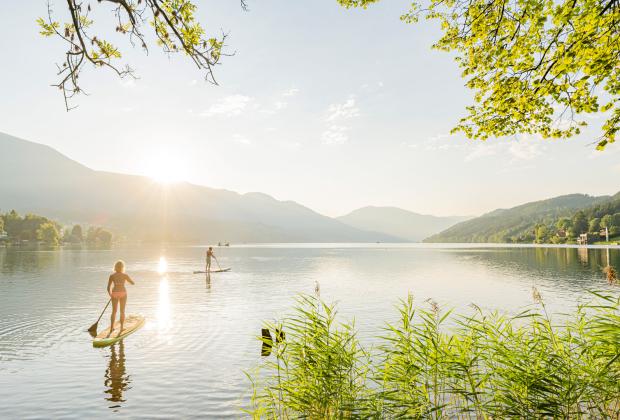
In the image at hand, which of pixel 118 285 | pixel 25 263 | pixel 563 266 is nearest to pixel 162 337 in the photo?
pixel 118 285

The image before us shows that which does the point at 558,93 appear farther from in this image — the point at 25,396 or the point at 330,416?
the point at 25,396

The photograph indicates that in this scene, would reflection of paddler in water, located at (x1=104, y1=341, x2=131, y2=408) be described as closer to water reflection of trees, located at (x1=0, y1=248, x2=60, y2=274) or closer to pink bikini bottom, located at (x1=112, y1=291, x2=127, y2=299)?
pink bikini bottom, located at (x1=112, y1=291, x2=127, y2=299)

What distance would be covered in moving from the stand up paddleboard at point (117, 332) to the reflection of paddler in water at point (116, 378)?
2.74 ft

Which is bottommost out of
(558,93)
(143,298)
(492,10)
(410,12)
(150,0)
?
(143,298)

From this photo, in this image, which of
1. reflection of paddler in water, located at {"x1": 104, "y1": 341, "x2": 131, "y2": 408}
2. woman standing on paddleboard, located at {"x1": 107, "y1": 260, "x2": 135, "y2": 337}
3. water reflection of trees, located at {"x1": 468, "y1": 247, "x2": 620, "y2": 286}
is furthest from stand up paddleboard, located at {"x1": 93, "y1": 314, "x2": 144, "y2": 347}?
water reflection of trees, located at {"x1": 468, "y1": 247, "x2": 620, "y2": 286}

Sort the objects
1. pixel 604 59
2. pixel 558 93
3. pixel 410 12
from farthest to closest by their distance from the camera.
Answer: pixel 410 12
pixel 558 93
pixel 604 59

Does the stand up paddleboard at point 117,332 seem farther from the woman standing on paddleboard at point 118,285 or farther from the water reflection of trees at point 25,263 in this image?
the water reflection of trees at point 25,263

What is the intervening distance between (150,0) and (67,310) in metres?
28.1

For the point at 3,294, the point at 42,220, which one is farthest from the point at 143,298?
the point at 42,220

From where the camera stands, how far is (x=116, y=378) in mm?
14656

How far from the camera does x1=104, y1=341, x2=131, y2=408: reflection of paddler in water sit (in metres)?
13.0

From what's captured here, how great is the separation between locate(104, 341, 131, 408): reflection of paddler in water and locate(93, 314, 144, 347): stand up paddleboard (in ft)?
2.74

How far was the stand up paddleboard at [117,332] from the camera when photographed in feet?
60.6

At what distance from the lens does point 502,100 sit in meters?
11.6
